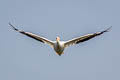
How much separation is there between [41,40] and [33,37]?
59.1 inches

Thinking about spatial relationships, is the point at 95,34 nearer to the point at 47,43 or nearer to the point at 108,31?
the point at 108,31

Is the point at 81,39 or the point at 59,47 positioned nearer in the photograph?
the point at 59,47

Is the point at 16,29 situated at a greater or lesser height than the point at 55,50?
greater

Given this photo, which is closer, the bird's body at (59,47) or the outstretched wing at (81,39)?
the bird's body at (59,47)

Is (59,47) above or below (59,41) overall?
below

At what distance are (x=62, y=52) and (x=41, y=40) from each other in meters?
5.54

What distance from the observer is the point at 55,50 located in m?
57.7

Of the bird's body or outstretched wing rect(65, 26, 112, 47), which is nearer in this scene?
the bird's body

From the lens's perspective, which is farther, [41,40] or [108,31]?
[41,40]

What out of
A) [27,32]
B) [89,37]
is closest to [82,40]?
[89,37]

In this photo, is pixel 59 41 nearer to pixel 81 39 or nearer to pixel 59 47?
pixel 59 47

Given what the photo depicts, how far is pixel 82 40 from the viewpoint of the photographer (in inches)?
2394

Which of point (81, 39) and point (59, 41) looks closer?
point (59, 41)

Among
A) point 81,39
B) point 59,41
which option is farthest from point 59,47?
point 81,39
